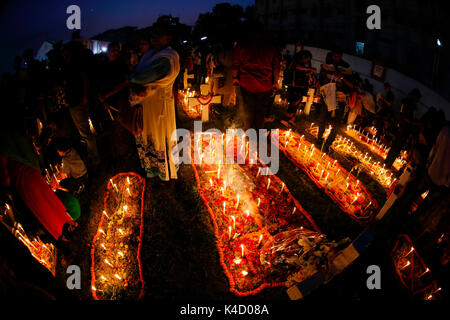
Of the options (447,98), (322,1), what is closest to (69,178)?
(447,98)

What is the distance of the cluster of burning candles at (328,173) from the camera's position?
505 cm

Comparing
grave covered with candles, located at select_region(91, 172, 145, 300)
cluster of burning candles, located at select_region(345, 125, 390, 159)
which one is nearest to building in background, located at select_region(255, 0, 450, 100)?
cluster of burning candles, located at select_region(345, 125, 390, 159)

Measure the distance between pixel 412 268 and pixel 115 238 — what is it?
475cm

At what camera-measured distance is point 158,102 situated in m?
4.16

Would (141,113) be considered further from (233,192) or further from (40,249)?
(40,249)

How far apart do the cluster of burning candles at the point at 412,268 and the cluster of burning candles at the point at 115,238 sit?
4192 millimetres

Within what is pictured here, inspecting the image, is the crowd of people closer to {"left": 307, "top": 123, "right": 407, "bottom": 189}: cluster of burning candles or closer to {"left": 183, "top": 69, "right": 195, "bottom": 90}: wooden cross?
{"left": 307, "top": 123, "right": 407, "bottom": 189}: cluster of burning candles

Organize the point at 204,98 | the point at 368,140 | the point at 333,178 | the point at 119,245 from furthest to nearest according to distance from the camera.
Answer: the point at 368,140
the point at 204,98
the point at 333,178
the point at 119,245

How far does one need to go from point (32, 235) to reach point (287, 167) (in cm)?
505

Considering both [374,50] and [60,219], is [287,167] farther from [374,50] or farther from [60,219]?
[374,50]

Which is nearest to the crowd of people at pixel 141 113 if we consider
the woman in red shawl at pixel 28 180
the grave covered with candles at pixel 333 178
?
the woman in red shawl at pixel 28 180

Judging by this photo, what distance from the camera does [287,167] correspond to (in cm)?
599

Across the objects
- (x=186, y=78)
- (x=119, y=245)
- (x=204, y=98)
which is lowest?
(x=119, y=245)

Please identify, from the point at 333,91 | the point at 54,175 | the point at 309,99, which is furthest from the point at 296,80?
the point at 54,175
